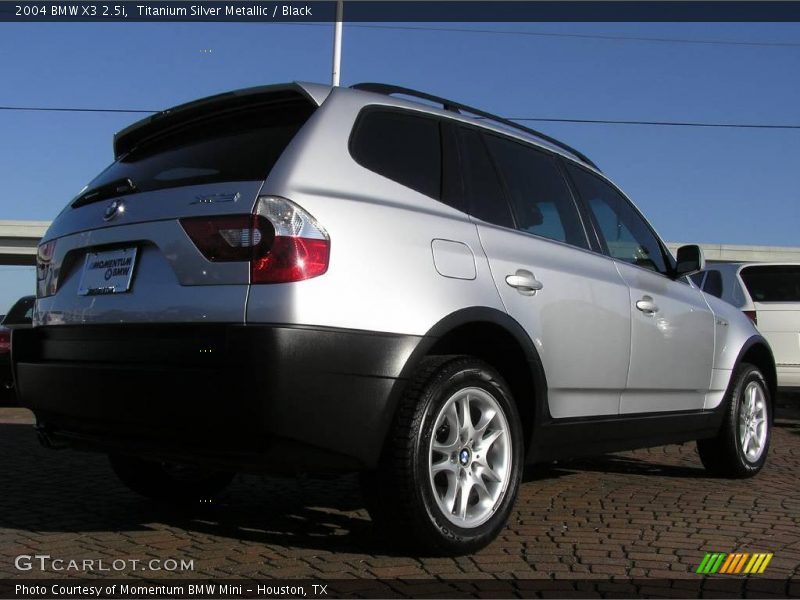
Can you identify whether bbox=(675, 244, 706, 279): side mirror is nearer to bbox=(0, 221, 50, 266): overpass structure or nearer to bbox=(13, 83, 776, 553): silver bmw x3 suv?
bbox=(13, 83, 776, 553): silver bmw x3 suv

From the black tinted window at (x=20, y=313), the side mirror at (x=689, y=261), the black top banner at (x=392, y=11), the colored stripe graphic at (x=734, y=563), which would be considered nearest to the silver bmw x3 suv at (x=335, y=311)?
the colored stripe graphic at (x=734, y=563)

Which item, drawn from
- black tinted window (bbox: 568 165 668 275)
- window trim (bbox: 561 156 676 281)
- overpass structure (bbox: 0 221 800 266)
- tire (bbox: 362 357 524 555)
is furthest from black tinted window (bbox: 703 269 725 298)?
overpass structure (bbox: 0 221 800 266)

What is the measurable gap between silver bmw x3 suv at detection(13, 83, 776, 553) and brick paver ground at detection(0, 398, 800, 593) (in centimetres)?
23

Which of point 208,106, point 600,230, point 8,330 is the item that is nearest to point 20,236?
point 8,330

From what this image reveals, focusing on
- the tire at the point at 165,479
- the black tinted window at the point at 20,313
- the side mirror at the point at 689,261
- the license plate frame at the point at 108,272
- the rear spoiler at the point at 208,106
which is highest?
the rear spoiler at the point at 208,106

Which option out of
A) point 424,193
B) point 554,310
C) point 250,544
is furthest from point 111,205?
point 554,310

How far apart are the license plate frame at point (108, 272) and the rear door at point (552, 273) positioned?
1.46m

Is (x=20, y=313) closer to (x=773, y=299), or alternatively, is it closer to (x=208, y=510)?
(x=208, y=510)

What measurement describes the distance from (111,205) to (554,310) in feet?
6.61

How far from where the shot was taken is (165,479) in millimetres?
4391

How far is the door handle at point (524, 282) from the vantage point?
150 inches

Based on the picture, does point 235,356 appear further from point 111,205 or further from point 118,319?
point 111,205

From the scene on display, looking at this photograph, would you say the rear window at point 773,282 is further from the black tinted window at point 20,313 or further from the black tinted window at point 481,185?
the black tinted window at point 20,313

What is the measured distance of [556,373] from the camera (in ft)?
13.2
